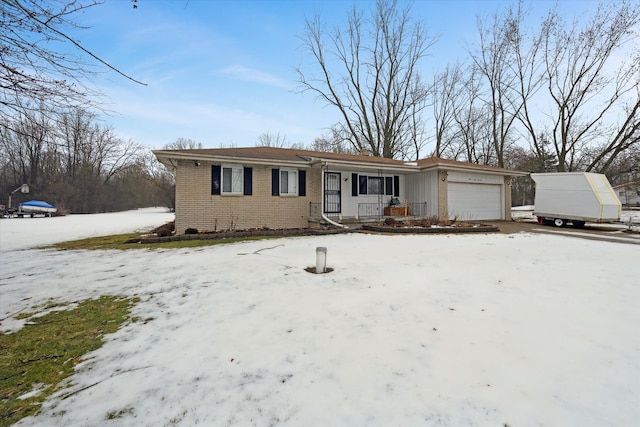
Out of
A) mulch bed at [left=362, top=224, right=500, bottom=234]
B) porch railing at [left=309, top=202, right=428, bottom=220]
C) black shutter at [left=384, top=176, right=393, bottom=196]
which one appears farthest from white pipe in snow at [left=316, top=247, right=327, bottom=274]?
black shutter at [left=384, top=176, right=393, bottom=196]

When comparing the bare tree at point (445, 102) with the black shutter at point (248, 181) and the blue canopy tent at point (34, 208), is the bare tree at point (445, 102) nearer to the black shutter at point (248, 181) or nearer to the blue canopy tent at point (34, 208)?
the black shutter at point (248, 181)

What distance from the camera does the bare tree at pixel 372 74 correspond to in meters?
22.8

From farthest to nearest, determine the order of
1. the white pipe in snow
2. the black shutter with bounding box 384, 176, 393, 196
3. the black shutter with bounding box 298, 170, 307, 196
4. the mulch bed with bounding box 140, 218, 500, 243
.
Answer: the black shutter with bounding box 384, 176, 393, 196 → the black shutter with bounding box 298, 170, 307, 196 → the mulch bed with bounding box 140, 218, 500, 243 → the white pipe in snow

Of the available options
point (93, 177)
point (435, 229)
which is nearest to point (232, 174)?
point (435, 229)

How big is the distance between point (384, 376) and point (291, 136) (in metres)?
35.3

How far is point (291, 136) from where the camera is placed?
A: 116ft

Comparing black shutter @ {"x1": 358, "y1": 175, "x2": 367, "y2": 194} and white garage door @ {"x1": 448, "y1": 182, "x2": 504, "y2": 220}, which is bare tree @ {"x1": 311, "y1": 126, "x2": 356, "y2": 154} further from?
white garage door @ {"x1": 448, "y1": 182, "x2": 504, "y2": 220}

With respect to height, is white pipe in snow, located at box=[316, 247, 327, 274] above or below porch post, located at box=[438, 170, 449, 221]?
below

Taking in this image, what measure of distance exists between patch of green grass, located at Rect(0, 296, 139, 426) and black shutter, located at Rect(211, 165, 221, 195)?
702cm

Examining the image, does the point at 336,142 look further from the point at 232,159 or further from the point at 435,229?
the point at 435,229

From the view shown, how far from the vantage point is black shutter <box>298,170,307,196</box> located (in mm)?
11961

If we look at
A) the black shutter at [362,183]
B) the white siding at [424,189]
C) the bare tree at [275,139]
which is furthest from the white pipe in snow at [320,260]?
the bare tree at [275,139]

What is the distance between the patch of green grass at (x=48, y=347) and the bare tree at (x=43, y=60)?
8.68ft

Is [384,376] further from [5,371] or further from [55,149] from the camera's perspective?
[55,149]
